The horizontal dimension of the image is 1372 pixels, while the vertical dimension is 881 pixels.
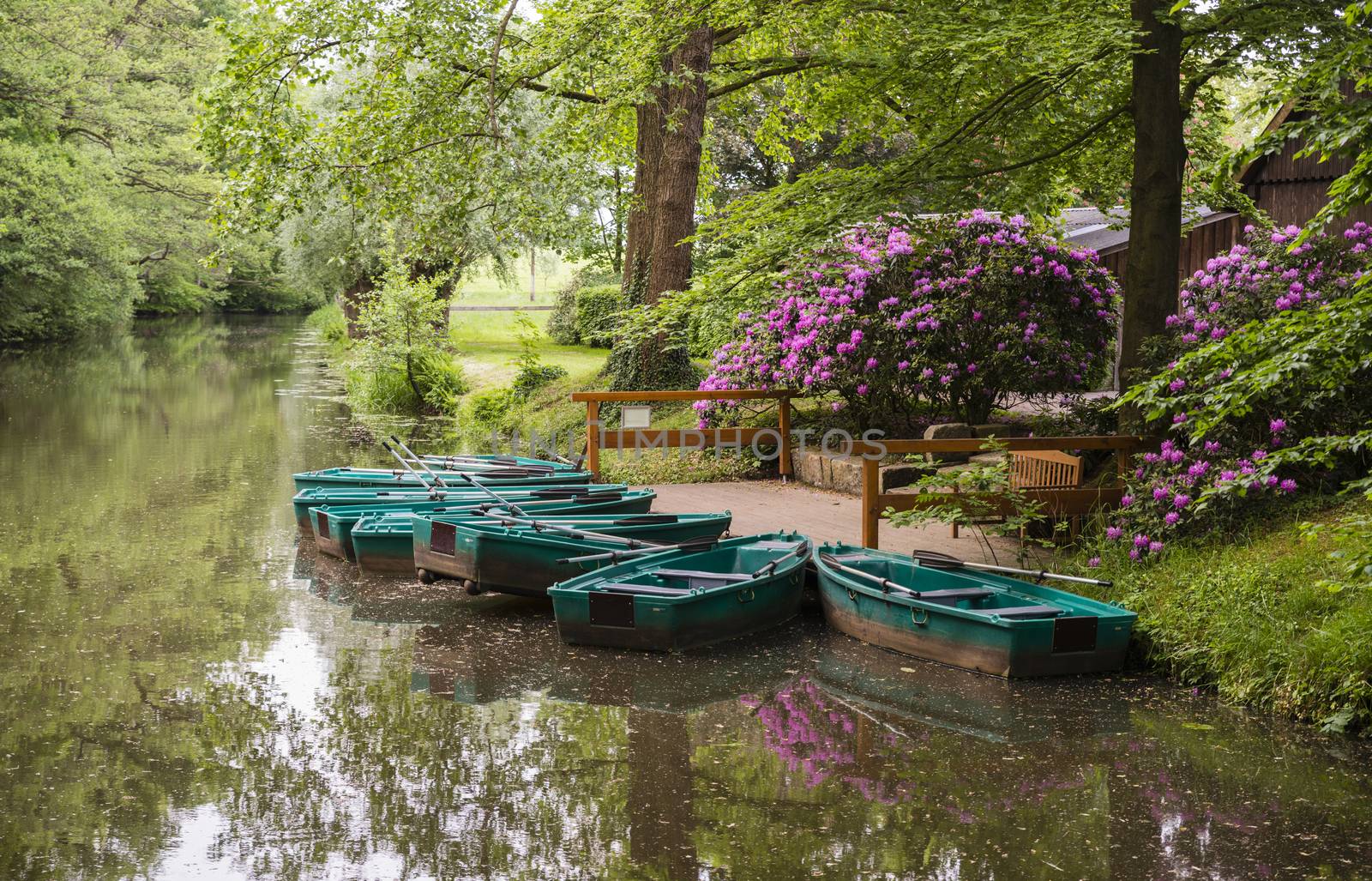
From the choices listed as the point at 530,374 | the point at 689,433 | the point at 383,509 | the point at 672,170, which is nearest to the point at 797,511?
the point at 689,433

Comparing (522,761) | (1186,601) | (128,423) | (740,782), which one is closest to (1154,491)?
(1186,601)

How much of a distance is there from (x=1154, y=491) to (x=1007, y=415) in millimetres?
6590

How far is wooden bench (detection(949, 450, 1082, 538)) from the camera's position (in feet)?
33.4

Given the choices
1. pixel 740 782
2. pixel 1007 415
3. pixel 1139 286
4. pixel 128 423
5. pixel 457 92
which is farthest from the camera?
pixel 128 423

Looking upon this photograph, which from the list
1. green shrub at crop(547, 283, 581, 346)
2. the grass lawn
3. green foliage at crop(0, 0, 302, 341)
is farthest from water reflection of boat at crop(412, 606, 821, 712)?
green foliage at crop(0, 0, 302, 341)

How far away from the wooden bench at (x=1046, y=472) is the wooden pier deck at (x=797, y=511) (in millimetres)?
312

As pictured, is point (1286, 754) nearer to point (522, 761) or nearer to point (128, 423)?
point (522, 761)

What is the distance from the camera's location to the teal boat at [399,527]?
36.8 feet

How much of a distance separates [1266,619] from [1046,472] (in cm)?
331

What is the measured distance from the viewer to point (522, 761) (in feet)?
22.7

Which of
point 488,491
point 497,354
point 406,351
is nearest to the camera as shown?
point 488,491

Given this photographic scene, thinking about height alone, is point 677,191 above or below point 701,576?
above

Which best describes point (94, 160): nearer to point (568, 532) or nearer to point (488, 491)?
point (488, 491)

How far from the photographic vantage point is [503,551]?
9867 millimetres
